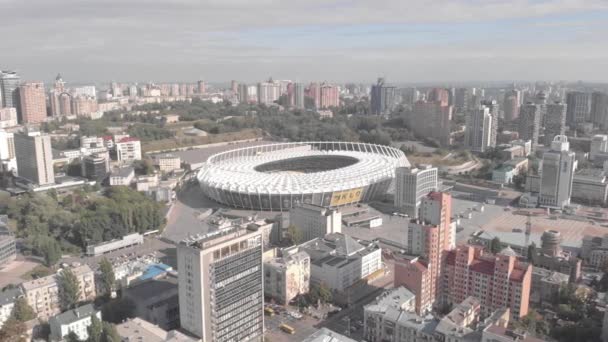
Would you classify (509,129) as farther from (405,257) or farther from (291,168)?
(405,257)

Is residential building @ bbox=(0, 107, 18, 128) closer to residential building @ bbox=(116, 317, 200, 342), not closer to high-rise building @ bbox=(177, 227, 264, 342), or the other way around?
residential building @ bbox=(116, 317, 200, 342)

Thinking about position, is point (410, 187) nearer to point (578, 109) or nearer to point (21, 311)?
point (21, 311)

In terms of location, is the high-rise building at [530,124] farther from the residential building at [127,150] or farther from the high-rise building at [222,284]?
Result: the high-rise building at [222,284]

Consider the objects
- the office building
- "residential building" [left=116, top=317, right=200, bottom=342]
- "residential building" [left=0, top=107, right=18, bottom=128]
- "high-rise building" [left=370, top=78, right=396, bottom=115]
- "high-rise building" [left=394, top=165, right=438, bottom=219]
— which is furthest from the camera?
"high-rise building" [left=370, top=78, right=396, bottom=115]

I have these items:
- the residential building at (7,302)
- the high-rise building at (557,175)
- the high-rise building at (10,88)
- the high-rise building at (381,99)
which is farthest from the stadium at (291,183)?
the high-rise building at (10,88)

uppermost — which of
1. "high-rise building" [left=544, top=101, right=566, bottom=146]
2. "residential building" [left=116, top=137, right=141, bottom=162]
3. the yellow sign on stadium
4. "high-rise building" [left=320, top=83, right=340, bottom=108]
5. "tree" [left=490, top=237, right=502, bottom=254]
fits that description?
"high-rise building" [left=320, top=83, right=340, bottom=108]

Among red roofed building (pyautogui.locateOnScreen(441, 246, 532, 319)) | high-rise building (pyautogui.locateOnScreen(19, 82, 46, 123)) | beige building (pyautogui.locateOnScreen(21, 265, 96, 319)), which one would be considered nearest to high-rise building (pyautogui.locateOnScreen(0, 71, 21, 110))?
high-rise building (pyautogui.locateOnScreen(19, 82, 46, 123))

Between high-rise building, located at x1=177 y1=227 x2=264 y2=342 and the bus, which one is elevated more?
high-rise building, located at x1=177 y1=227 x2=264 y2=342

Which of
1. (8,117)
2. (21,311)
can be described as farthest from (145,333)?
(8,117)
